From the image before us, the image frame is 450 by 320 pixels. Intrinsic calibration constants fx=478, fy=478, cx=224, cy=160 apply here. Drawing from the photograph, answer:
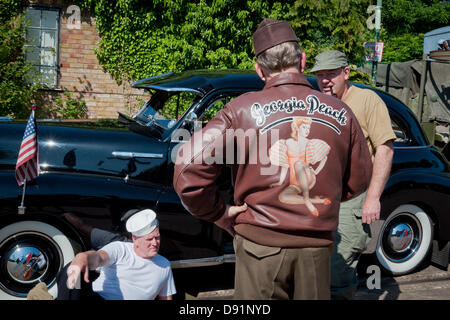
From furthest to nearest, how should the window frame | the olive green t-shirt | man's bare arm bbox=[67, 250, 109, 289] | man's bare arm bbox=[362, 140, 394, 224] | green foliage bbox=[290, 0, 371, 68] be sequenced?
1. green foliage bbox=[290, 0, 371, 68]
2. the window frame
3. the olive green t-shirt
4. man's bare arm bbox=[362, 140, 394, 224]
5. man's bare arm bbox=[67, 250, 109, 289]

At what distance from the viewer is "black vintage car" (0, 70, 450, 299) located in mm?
3637

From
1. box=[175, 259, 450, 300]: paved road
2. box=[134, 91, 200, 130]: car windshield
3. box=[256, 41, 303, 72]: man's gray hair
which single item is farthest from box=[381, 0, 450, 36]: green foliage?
box=[256, 41, 303, 72]: man's gray hair

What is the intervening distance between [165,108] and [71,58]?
7.00 m

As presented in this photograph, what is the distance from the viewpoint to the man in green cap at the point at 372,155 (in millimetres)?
3133

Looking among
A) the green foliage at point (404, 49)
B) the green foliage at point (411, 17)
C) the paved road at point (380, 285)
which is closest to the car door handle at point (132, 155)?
the paved road at point (380, 285)

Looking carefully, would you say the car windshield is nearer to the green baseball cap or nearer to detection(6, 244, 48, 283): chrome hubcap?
the green baseball cap

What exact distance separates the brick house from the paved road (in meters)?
6.94

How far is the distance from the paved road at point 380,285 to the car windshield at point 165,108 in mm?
1524

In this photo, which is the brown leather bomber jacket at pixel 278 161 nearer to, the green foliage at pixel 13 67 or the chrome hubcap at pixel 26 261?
the chrome hubcap at pixel 26 261

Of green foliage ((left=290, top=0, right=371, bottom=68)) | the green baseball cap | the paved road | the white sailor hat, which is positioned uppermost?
green foliage ((left=290, top=0, right=371, bottom=68))

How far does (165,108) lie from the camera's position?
4594 millimetres
